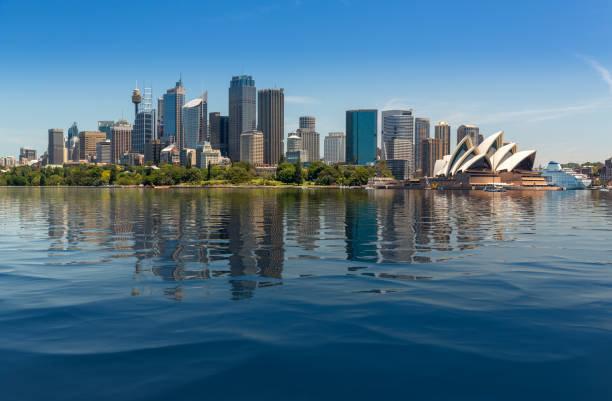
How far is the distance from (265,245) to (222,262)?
5181 mm

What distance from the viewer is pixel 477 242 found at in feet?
81.3

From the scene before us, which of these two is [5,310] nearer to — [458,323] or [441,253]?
[458,323]

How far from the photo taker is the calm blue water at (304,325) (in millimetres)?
7480

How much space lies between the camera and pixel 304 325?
33.7 feet

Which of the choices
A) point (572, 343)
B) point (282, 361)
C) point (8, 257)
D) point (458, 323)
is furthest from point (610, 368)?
point (8, 257)

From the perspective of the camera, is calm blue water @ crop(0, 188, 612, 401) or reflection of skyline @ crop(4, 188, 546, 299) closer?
calm blue water @ crop(0, 188, 612, 401)

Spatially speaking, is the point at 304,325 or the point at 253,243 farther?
the point at 253,243

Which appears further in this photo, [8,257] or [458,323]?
[8,257]

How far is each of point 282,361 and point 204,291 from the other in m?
5.65

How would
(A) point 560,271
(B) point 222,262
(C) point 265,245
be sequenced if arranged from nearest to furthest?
(A) point 560,271
(B) point 222,262
(C) point 265,245

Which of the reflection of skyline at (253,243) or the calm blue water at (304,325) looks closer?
the calm blue water at (304,325)

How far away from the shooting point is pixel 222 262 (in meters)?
18.2

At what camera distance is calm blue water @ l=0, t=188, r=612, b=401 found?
295 inches

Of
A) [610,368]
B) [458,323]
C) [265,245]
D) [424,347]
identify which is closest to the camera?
[610,368]
